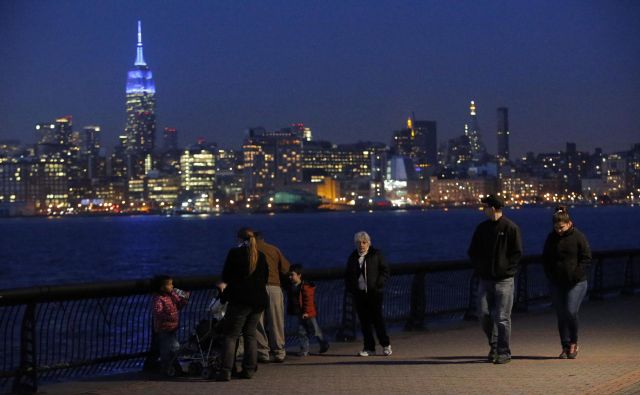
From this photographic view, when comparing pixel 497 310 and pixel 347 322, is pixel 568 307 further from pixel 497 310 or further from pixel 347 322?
pixel 347 322

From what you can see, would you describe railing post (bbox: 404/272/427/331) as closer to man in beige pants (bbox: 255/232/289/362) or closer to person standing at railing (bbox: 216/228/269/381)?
man in beige pants (bbox: 255/232/289/362)

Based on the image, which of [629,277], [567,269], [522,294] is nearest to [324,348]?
[567,269]

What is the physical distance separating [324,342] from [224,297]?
269 cm

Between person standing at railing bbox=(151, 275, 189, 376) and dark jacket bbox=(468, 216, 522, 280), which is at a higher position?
dark jacket bbox=(468, 216, 522, 280)

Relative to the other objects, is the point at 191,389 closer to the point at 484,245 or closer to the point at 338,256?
the point at 484,245

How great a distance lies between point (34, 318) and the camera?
1152 centimetres

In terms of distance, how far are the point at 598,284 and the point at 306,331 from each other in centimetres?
1118

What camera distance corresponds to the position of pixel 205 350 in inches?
483

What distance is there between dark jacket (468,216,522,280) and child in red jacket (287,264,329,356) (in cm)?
219

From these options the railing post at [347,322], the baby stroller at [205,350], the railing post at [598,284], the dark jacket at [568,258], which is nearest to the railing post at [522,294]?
the railing post at [598,284]

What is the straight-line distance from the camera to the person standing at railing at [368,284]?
13.8 m

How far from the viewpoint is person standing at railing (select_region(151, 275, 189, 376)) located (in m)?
12.4

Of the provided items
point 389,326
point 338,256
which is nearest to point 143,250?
point 338,256

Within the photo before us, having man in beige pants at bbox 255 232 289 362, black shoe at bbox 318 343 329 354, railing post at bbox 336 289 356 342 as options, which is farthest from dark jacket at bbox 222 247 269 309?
railing post at bbox 336 289 356 342
